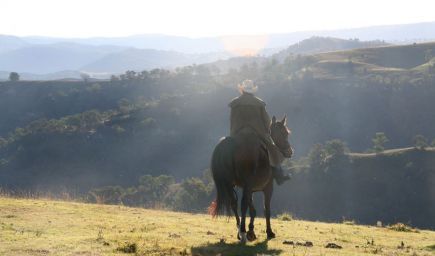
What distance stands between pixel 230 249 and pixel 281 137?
4288 mm

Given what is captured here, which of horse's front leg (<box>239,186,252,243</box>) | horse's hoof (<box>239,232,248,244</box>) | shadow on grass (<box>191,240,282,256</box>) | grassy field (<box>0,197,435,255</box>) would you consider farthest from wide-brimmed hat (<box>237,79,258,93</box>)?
shadow on grass (<box>191,240,282,256</box>)

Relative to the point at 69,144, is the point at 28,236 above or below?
above

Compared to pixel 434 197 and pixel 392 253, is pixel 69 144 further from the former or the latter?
pixel 392 253

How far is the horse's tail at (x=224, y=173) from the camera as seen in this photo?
1167 centimetres

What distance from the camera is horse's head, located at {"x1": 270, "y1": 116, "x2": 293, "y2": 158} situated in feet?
43.9

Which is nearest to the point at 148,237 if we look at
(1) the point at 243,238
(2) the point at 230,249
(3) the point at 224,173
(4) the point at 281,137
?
(2) the point at 230,249

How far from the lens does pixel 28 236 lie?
35.6 ft

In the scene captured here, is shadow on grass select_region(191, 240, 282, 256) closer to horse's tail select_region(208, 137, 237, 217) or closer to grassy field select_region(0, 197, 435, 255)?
grassy field select_region(0, 197, 435, 255)

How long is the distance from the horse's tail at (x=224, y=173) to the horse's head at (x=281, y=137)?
2164 mm

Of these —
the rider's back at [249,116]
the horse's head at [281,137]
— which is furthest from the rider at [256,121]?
the horse's head at [281,137]

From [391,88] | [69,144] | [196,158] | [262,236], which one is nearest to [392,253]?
[262,236]

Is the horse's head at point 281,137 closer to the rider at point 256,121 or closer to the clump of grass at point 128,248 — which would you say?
the rider at point 256,121

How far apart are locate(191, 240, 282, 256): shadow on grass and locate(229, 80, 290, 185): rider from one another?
240 cm

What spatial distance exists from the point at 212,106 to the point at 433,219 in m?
105
